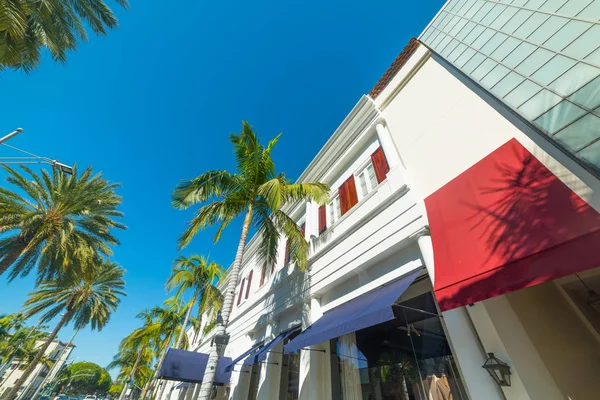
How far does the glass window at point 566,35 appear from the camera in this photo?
3.97 metres

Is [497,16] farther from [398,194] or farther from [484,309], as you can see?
[484,309]

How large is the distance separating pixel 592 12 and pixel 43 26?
15024 mm

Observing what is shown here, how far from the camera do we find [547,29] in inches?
178

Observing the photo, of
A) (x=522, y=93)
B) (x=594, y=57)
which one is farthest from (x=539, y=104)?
(x=594, y=57)

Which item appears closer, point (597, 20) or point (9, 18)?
point (597, 20)

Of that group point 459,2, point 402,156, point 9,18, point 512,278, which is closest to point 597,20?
point 402,156

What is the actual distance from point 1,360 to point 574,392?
5935 cm

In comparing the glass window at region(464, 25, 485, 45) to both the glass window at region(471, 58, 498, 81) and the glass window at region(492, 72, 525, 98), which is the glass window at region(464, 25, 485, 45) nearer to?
the glass window at region(471, 58, 498, 81)

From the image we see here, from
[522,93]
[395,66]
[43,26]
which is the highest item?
[43,26]

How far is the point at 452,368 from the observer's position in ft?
13.0

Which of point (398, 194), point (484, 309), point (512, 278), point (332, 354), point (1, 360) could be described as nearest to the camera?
point (512, 278)

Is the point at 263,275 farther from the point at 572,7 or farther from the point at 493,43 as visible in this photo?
the point at 572,7

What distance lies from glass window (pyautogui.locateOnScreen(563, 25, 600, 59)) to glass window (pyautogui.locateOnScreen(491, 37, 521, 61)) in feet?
4.17

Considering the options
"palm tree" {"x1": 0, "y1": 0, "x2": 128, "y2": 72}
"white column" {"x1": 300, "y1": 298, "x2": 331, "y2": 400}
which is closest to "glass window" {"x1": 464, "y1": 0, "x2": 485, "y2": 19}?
"white column" {"x1": 300, "y1": 298, "x2": 331, "y2": 400}
